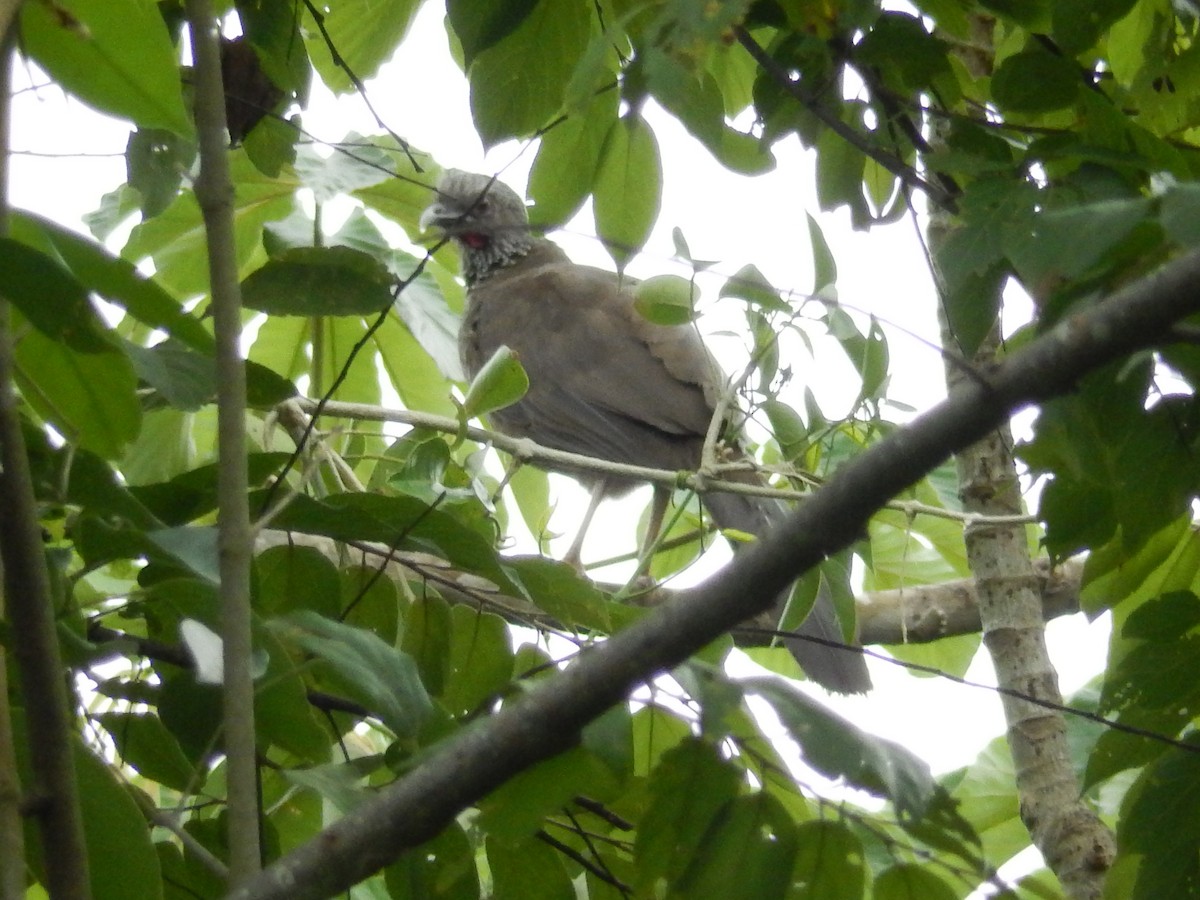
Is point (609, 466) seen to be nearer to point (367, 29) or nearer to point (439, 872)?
point (367, 29)

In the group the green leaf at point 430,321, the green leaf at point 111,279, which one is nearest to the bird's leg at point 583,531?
the green leaf at point 430,321

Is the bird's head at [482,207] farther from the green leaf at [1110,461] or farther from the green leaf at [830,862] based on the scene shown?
the green leaf at [830,862]

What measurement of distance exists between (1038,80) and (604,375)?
3287mm

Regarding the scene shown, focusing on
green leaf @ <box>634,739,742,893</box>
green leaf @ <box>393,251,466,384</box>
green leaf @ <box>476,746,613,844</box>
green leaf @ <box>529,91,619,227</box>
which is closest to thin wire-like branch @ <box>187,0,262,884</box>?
green leaf @ <box>476,746,613,844</box>

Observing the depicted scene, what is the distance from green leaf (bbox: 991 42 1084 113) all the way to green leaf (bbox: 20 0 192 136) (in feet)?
2.62

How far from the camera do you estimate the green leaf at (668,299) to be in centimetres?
203

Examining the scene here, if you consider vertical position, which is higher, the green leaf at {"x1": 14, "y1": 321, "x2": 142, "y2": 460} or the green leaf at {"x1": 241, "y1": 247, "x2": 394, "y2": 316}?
the green leaf at {"x1": 241, "y1": 247, "x2": 394, "y2": 316}

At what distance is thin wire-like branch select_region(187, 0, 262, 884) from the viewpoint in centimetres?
90

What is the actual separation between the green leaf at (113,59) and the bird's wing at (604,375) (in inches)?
121

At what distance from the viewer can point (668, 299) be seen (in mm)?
2070

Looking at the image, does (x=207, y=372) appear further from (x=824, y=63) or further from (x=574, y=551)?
(x=574, y=551)

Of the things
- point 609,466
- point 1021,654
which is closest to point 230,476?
point 609,466

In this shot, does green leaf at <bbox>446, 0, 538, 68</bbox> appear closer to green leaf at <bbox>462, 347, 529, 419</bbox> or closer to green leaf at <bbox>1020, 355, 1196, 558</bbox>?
green leaf at <bbox>462, 347, 529, 419</bbox>

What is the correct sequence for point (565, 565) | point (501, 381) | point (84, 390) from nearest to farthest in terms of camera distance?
point (84, 390) → point (565, 565) → point (501, 381)
